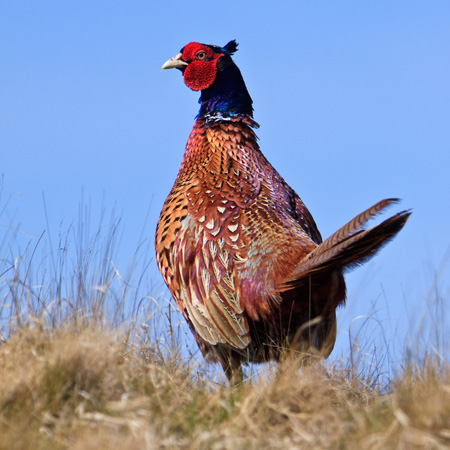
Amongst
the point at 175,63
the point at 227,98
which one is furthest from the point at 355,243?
the point at 175,63

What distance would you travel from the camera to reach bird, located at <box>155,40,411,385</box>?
4.20 metres

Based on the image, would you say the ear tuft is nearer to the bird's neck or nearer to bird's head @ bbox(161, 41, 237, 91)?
bird's head @ bbox(161, 41, 237, 91)

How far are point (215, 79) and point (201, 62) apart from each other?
228mm

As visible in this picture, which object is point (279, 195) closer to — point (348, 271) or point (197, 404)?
point (348, 271)

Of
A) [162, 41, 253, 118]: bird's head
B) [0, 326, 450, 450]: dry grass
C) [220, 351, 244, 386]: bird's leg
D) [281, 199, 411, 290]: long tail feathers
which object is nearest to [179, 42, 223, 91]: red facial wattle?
[162, 41, 253, 118]: bird's head

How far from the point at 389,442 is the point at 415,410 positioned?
26 cm

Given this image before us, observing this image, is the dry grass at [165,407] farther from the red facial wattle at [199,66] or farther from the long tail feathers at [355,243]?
the red facial wattle at [199,66]

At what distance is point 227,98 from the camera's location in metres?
5.50

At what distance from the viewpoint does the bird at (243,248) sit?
4.20 m

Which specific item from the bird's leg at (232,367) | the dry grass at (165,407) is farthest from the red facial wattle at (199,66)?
the dry grass at (165,407)

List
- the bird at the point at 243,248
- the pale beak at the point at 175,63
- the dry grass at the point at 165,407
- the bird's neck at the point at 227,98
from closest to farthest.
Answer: the dry grass at the point at 165,407, the bird at the point at 243,248, the bird's neck at the point at 227,98, the pale beak at the point at 175,63

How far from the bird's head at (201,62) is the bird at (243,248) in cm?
5

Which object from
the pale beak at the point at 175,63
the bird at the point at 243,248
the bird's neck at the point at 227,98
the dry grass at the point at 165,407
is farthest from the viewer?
the pale beak at the point at 175,63

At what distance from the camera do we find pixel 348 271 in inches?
165
